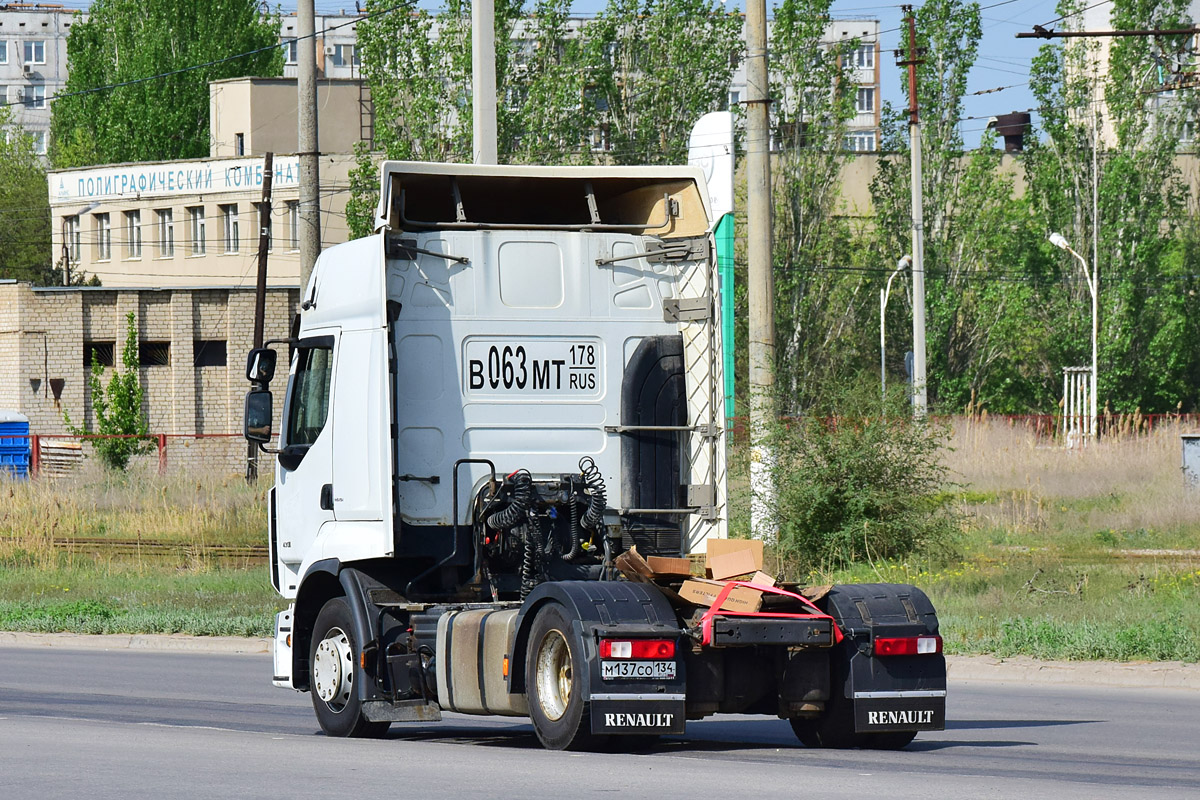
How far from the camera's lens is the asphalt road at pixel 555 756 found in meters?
8.44

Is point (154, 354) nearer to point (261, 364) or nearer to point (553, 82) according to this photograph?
point (553, 82)

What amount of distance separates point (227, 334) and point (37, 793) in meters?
49.4

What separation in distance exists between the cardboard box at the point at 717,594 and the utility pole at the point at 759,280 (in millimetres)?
10328

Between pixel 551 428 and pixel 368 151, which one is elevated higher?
pixel 368 151

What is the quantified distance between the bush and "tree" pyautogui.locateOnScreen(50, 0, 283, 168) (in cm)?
5839

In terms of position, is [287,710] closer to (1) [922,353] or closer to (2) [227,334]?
(1) [922,353]

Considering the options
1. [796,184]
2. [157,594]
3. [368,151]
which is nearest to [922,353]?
[796,184]

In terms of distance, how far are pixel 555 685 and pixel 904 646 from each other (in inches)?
79.8

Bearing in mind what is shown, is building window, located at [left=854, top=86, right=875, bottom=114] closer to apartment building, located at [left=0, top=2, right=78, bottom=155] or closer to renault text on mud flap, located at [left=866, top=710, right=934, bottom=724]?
apartment building, located at [left=0, top=2, right=78, bottom=155]

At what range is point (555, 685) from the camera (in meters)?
9.85

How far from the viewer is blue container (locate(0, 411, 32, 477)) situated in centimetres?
4730

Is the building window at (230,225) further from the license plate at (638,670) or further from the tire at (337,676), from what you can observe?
the license plate at (638,670)

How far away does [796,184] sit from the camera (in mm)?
58000

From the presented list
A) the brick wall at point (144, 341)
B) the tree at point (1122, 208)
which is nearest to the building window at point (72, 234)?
the brick wall at point (144, 341)
